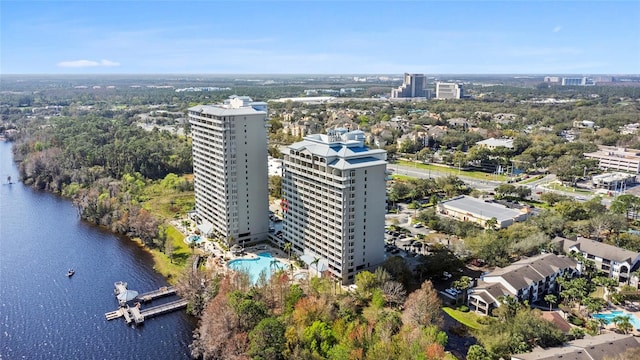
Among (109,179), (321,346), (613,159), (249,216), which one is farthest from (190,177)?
(613,159)

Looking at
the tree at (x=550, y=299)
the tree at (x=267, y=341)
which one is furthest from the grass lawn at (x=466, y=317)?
the tree at (x=267, y=341)

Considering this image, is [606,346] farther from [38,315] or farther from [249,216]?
[38,315]

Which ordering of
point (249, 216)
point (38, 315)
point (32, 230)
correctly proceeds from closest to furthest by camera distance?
point (38, 315)
point (249, 216)
point (32, 230)

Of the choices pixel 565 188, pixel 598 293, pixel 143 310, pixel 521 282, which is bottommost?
pixel 143 310

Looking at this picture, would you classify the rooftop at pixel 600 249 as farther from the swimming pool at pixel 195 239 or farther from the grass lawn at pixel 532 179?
the swimming pool at pixel 195 239

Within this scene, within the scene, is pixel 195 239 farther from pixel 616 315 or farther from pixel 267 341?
pixel 616 315

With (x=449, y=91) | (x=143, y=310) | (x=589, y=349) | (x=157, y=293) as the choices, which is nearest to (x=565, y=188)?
(x=589, y=349)

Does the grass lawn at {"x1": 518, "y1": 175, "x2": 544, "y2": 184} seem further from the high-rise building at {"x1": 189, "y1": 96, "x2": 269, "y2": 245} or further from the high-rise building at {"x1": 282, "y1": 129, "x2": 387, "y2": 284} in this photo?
the high-rise building at {"x1": 189, "y1": 96, "x2": 269, "y2": 245}
